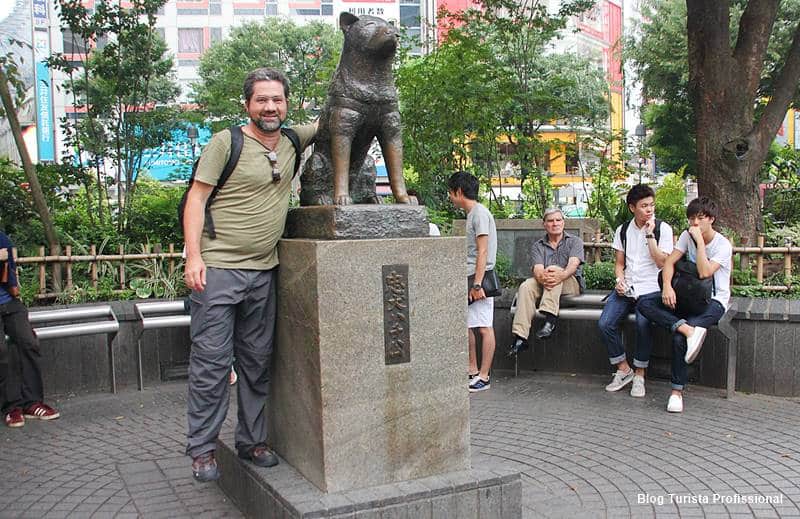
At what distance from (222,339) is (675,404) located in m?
4.01

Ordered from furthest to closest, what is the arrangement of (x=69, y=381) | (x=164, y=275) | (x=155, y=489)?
(x=164, y=275) → (x=69, y=381) → (x=155, y=489)

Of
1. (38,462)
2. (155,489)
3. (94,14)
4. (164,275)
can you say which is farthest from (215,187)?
(94,14)

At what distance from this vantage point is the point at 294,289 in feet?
13.5

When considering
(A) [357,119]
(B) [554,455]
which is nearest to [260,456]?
(A) [357,119]

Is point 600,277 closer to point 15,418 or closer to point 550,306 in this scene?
point 550,306

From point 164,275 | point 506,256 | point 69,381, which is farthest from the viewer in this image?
point 506,256

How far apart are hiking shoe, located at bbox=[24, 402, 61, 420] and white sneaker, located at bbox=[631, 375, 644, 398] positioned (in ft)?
16.5

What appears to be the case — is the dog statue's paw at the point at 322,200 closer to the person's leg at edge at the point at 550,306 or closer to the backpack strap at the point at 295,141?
the backpack strap at the point at 295,141

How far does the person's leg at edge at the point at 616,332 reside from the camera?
7.23 meters

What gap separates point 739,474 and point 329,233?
9.99ft

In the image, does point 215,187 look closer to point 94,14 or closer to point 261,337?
point 261,337

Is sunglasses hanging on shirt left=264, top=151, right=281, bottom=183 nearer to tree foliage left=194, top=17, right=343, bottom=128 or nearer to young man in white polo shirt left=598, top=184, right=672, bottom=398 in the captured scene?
young man in white polo shirt left=598, top=184, right=672, bottom=398

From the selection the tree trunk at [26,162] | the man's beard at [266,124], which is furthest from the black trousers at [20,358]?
the man's beard at [266,124]

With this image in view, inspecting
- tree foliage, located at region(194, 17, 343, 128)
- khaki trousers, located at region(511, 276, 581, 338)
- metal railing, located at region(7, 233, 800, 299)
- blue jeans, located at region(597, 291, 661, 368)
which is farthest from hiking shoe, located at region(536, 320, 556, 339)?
tree foliage, located at region(194, 17, 343, 128)
